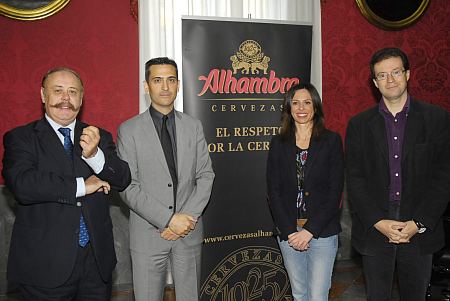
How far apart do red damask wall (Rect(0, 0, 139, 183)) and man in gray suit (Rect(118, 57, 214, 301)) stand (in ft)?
4.76

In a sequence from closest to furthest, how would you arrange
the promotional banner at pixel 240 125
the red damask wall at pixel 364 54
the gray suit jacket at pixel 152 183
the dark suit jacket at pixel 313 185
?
1. the gray suit jacket at pixel 152 183
2. the dark suit jacket at pixel 313 185
3. the promotional banner at pixel 240 125
4. the red damask wall at pixel 364 54

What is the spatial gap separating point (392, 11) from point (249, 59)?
223cm

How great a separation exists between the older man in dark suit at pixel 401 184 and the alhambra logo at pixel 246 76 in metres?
0.91

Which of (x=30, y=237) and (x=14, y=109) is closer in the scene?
(x=30, y=237)

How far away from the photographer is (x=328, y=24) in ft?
14.8

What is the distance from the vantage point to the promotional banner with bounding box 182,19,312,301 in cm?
313

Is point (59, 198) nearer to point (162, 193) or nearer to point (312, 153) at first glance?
point (162, 193)

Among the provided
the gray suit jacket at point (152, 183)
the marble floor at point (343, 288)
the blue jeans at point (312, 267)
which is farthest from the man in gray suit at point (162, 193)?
the marble floor at point (343, 288)

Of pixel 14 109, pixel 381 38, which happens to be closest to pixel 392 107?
pixel 381 38

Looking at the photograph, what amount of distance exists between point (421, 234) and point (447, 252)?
0.73 m

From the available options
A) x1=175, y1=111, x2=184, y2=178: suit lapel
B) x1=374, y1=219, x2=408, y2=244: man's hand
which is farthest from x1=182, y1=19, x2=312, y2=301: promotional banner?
x1=374, y1=219, x2=408, y2=244: man's hand

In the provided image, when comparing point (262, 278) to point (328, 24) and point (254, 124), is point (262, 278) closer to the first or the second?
point (254, 124)

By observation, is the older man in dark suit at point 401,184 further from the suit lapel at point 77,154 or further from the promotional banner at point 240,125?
the suit lapel at point 77,154

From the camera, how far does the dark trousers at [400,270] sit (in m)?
2.43
